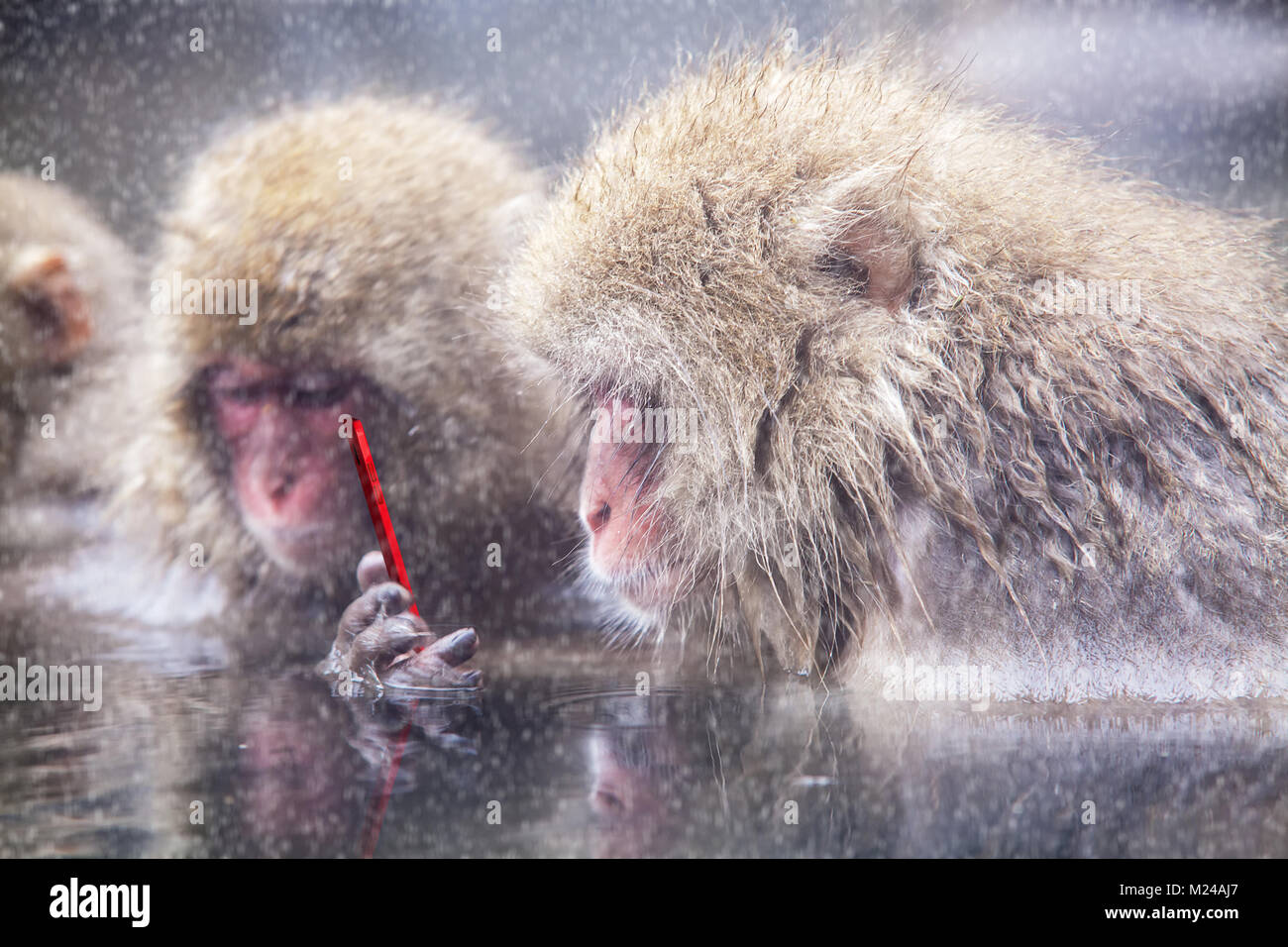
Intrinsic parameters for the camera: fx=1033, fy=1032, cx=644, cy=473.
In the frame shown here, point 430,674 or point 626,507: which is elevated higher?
point 626,507

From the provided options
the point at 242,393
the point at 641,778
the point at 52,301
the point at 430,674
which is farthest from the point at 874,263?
the point at 52,301

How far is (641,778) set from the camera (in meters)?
1.02

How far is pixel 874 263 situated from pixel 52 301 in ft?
5.49

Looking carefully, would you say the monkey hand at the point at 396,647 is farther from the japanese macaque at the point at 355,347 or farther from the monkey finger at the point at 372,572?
the japanese macaque at the point at 355,347

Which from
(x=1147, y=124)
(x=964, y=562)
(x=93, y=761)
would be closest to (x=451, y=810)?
(x=93, y=761)

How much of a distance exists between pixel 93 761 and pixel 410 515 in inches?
29.5

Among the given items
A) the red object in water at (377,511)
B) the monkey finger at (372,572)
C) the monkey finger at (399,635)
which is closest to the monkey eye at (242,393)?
the red object in water at (377,511)

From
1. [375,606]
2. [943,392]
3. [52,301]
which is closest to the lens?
[943,392]

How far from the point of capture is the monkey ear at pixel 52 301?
6.70ft

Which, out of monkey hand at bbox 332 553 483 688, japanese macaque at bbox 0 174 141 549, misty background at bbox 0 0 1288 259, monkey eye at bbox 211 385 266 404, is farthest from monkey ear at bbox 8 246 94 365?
monkey hand at bbox 332 553 483 688

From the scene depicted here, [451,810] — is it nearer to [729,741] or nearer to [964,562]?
[729,741]

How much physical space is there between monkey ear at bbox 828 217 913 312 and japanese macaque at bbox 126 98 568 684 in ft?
2.04

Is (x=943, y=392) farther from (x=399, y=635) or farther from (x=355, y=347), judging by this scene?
(x=355, y=347)

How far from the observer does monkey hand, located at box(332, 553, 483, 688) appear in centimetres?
140
